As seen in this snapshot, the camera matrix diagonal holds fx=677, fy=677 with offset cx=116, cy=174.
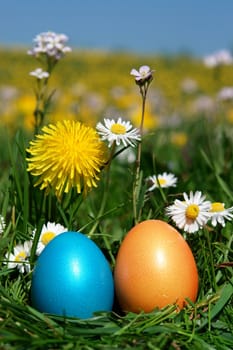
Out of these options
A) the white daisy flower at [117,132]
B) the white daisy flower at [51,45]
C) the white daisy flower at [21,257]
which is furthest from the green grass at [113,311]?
the white daisy flower at [51,45]

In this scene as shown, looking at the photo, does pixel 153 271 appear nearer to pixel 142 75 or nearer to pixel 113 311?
pixel 113 311

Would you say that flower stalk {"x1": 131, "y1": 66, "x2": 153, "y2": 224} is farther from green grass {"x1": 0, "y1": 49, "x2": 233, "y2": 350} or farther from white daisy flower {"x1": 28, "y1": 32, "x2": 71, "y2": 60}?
white daisy flower {"x1": 28, "y1": 32, "x2": 71, "y2": 60}

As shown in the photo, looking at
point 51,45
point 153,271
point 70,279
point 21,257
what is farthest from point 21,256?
point 51,45

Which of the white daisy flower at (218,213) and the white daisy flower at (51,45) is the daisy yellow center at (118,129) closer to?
the white daisy flower at (218,213)

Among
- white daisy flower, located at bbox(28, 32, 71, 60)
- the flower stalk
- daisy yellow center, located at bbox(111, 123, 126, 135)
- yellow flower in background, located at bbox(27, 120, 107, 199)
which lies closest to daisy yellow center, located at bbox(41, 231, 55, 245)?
yellow flower in background, located at bbox(27, 120, 107, 199)

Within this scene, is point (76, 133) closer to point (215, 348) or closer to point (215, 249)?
point (215, 249)

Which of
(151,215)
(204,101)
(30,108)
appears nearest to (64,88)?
(204,101)
